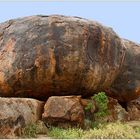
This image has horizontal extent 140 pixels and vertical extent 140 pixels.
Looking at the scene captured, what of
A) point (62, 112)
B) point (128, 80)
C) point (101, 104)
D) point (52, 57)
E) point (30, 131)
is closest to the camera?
point (30, 131)

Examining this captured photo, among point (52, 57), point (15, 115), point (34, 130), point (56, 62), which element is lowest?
point (34, 130)

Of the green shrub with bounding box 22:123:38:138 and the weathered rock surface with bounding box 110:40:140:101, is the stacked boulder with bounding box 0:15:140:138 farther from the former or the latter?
the weathered rock surface with bounding box 110:40:140:101

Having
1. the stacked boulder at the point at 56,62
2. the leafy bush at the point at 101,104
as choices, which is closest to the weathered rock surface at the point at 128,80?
the stacked boulder at the point at 56,62

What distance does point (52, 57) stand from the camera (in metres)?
10.7

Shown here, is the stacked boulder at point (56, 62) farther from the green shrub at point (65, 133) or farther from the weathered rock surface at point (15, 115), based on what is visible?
the green shrub at point (65, 133)

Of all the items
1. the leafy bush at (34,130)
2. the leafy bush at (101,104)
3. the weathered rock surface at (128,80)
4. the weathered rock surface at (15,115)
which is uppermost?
the weathered rock surface at (15,115)

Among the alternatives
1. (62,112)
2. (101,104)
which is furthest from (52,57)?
(101,104)

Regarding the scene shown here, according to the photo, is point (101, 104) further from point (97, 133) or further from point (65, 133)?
point (65, 133)

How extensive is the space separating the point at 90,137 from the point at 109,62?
346 centimetres

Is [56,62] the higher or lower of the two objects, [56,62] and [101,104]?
A: the higher

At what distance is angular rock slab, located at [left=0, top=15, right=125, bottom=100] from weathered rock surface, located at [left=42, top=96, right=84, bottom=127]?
100 centimetres

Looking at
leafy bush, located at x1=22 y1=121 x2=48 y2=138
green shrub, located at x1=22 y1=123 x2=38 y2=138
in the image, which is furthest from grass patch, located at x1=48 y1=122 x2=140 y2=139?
green shrub, located at x1=22 y1=123 x2=38 y2=138

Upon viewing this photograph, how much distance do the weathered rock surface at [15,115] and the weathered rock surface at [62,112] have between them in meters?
0.29

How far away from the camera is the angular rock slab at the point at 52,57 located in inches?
422
